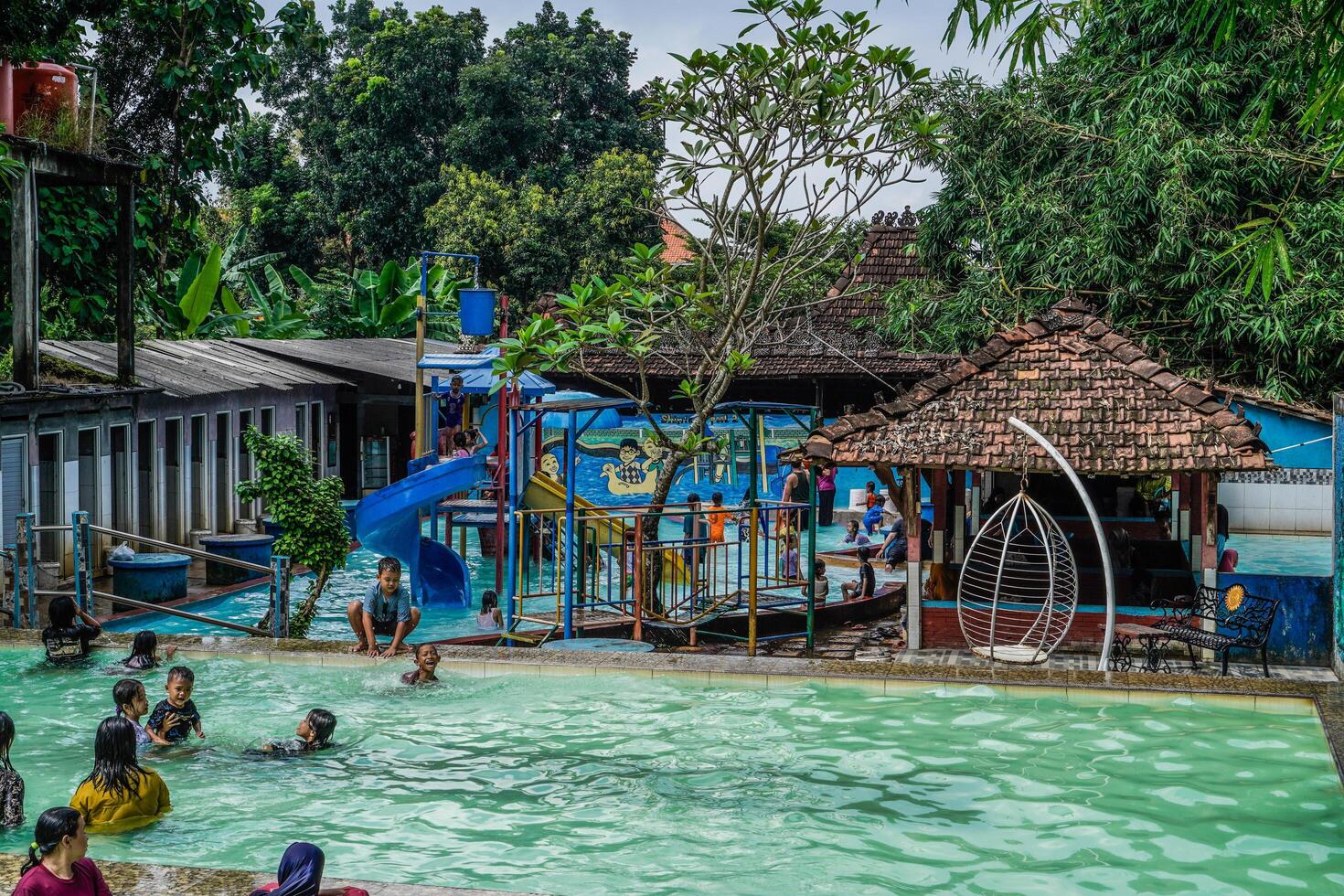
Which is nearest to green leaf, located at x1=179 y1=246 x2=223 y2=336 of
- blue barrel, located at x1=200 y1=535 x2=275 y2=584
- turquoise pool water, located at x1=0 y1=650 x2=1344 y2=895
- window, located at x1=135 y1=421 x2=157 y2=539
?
window, located at x1=135 y1=421 x2=157 y2=539

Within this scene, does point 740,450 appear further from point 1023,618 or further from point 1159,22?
point 1023,618

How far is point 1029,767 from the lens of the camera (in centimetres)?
1076

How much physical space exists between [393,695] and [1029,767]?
566 cm

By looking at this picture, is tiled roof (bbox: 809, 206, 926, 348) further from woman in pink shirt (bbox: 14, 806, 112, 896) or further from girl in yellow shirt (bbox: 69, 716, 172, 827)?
woman in pink shirt (bbox: 14, 806, 112, 896)

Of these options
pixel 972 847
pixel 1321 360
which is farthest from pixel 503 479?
pixel 1321 360

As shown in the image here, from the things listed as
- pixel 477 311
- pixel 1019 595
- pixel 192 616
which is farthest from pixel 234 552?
pixel 1019 595

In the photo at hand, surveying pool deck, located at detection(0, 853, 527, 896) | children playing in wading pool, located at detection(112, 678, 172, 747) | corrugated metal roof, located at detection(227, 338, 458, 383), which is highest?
corrugated metal roof, located at detection(227, 338, 458, 383)

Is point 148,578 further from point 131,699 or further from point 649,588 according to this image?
point 131,699

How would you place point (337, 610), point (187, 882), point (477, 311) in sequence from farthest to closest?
1. point (337, 610)
2. point (477, 311)
3. point (187, 882)

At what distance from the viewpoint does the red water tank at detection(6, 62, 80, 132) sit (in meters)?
17.3

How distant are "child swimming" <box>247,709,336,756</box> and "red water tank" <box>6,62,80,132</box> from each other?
10.3m

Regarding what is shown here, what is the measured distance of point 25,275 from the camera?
17.0m

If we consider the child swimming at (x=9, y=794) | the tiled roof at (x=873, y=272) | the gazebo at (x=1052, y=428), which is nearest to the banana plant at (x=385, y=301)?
the tiled roof at (x=873, y=272)

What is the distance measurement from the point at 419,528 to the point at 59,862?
12269mm
